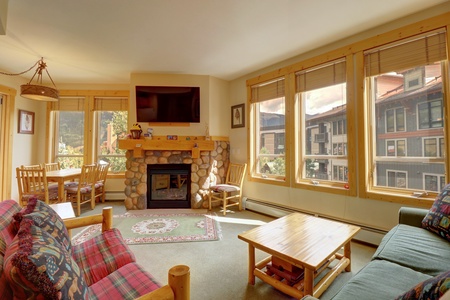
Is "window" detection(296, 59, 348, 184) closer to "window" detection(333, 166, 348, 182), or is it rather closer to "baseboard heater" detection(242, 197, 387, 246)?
"window" detection(333, 166, 348, 182)

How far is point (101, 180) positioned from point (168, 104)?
2094 mm

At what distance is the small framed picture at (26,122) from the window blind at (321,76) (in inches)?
210

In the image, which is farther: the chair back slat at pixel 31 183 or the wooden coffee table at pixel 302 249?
the chair back slat at pixel 31 183

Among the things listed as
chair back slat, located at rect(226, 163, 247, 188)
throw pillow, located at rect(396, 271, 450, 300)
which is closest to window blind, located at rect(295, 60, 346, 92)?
chair back slat, located at rect(226, 163, 247, 188)

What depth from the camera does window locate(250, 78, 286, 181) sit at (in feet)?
11.9

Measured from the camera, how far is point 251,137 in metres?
4.05

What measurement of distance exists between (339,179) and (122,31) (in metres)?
3.45

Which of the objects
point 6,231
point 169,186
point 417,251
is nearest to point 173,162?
point 169,186

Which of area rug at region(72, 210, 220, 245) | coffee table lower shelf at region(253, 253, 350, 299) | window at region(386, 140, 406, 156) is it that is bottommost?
area rug at region(72, 210, 220, 245)

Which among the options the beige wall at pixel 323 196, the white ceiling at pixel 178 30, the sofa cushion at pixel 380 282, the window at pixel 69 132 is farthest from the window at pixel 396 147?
the window at pixel 69 132

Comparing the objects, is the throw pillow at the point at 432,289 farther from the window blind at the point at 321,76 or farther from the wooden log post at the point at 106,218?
the window blind at the point at 321,76

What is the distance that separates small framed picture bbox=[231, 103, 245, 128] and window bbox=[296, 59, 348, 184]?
1157mm

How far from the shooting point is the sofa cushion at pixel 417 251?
1283 mm

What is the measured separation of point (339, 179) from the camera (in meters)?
2.92
